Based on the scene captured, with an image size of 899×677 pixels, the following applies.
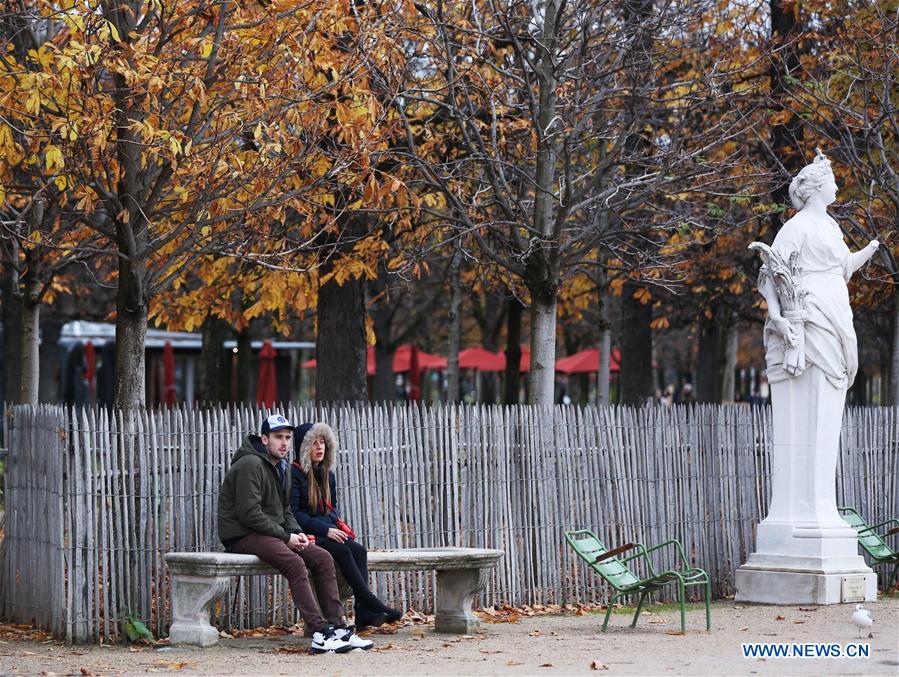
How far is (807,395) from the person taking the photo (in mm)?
13289

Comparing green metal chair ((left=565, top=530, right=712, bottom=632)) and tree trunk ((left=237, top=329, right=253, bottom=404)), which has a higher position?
tree trunk ((left=237, top=329, right=253, bottom=404))

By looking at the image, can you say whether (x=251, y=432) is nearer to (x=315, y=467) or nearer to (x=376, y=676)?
(x=315, y=467)

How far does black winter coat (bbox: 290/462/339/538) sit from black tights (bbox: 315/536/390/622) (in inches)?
3.6

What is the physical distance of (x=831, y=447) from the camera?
13383 millimetres

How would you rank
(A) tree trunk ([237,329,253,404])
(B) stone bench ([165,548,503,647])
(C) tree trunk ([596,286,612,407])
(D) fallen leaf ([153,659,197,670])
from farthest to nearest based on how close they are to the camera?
(C) tree trunk ([596,286,612,407]) < (A) tree trunk ([237,329,253,404]) < (B) stone bench ([165,548,503,647]) < (D) fallen leaf ([153,659,197,670])

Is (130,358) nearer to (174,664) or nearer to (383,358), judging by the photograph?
(174,664)

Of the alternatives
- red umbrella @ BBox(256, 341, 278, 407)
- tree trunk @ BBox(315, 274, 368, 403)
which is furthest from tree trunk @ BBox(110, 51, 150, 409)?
red umbrella @ BBox(256, 341, 278, 407)

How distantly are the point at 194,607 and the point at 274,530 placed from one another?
2.64 ft

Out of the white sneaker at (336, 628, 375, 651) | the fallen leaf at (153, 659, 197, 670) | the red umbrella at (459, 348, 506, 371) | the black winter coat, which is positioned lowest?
the fallen leaf at (153, 659, 197, 670)

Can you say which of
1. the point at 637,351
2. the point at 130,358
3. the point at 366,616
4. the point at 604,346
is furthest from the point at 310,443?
the point at 604,346

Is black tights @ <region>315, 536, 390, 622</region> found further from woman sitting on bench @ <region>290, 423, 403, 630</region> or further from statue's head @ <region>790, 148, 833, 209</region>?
statue's head @ <region>790, 148, 833, 209</region>

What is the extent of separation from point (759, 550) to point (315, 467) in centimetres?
485

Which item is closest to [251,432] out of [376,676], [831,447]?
[376,676]

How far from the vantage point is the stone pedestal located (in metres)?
13.0
